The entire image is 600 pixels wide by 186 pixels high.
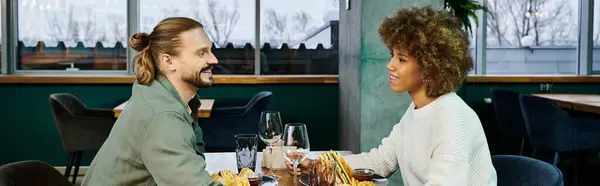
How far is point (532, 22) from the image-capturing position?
741 centimetres

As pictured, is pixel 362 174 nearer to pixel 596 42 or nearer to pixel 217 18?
pixel 217 18

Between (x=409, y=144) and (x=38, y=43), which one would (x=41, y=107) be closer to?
(x=38, y=43)

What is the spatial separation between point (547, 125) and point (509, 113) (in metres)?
0.91

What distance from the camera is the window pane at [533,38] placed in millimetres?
7379

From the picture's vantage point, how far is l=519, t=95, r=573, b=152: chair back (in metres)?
4.90

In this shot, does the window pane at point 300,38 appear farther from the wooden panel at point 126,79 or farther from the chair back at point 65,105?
the chair back at point 65,105

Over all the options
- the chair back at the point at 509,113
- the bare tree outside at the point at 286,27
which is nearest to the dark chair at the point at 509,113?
the chair back at the point at 509,113

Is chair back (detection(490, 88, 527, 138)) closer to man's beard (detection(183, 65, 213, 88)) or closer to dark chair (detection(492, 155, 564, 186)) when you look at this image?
dark chair (detection(492, 155, 564, 186))

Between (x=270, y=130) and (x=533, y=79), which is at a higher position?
(x=533, y=79)

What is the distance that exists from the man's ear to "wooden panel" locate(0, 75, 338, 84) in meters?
4.49

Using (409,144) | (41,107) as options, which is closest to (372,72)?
(409,144)

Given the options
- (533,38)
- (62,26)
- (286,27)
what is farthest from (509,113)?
(62,26)

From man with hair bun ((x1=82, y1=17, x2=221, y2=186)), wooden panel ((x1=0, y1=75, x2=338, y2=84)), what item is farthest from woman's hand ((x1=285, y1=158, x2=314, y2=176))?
wooden panel ((x1=0, y1=75, x2=338, y2=84))

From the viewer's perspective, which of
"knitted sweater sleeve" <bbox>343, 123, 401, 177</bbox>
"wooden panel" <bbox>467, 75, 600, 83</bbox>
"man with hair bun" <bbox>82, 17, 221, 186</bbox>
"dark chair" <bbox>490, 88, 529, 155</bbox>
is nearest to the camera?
"man with hair bun" <bbox>82, 17, 221, 186</bbox>
